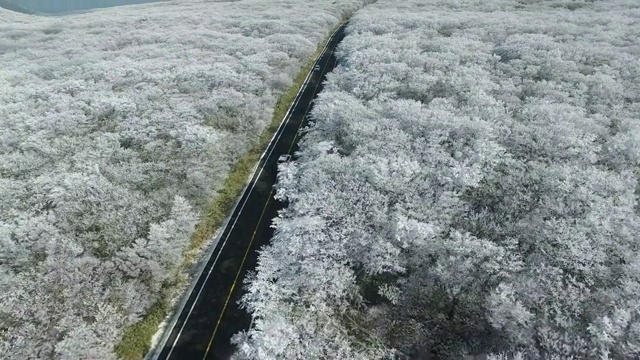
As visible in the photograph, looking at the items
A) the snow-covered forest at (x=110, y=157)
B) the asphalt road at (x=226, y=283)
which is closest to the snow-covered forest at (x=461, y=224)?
the asphalt road at (x=226, y=283)

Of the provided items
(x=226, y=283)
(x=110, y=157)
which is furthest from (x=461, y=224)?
(x=110, y=157)

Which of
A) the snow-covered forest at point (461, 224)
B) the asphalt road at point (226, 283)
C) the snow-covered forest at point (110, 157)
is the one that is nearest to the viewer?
the snow-covered forest at point (461, 224)

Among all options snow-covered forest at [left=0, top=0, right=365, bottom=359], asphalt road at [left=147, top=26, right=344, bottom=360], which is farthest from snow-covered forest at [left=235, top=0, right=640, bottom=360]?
snow-covered forest at [left=0, top=0, right=365, bottom=359]

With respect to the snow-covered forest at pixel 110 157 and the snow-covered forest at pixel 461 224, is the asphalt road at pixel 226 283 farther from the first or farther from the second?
the snow-covered forest at pixel 110 157

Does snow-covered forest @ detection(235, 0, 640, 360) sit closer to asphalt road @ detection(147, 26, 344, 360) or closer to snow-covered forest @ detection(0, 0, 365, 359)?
asphalt road @ detection(147, 26, 344, 360)

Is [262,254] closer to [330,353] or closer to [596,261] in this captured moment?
[330,353]

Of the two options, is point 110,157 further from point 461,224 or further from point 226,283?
point 461,224
